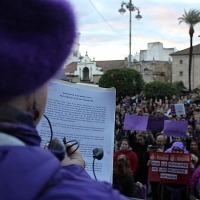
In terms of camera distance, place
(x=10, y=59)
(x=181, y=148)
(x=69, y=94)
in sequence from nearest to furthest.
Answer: (x=10, y=59) → (x=69, y=94) → (x=181, y=148)

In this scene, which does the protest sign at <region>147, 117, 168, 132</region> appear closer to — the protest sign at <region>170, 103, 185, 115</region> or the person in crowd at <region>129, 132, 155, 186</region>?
the person in crowd at <region>129, 132, 155, 186</region>

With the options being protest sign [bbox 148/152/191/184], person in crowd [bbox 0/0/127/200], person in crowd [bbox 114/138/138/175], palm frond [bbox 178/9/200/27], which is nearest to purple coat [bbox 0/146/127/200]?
person in crowd [bbox 0/0/127/200]

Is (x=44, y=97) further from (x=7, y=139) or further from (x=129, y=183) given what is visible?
(x=129, y=183)

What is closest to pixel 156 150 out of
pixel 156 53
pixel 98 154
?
pixel 98 154

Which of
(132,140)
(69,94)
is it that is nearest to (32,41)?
(69,94)

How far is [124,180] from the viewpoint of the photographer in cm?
622

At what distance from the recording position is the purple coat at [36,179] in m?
0.78

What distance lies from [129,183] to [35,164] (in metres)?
5.52

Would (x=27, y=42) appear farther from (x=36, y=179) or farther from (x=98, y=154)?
(x=98, y=154)

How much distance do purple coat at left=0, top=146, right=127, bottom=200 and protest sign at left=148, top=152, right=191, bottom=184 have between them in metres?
6.12

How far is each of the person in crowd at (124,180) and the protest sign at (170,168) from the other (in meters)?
0.84

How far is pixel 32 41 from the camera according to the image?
93 cm

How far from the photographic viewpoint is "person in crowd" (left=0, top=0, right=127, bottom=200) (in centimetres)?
80

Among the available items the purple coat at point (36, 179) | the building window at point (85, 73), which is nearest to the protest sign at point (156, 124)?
the purple coat at point (36, 179)
